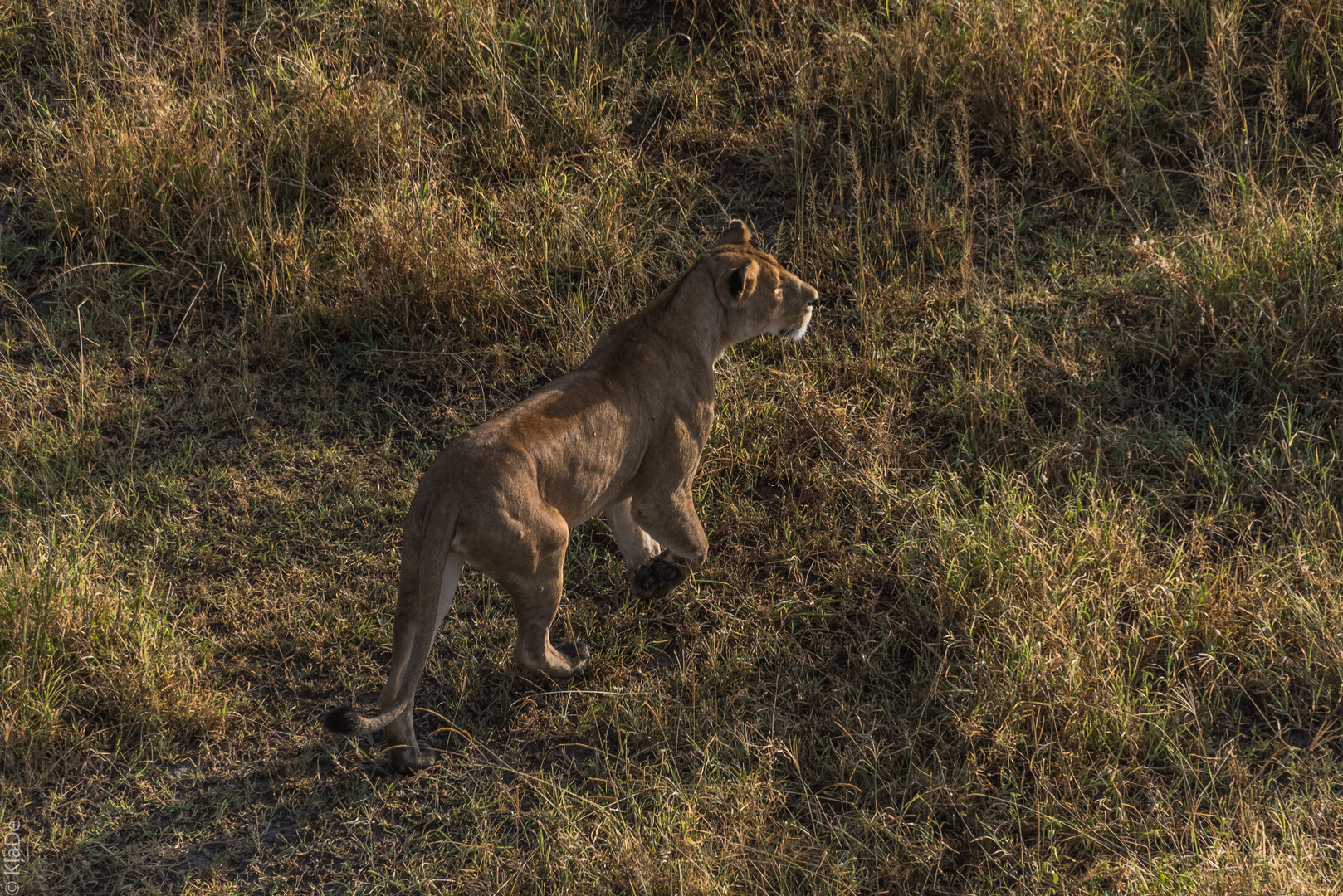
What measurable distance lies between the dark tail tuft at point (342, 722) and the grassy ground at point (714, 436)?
730 millimetres

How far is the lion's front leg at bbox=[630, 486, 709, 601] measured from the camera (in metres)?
4.54

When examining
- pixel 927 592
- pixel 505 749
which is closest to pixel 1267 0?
pixel 927 592

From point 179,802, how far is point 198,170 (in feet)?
10.6

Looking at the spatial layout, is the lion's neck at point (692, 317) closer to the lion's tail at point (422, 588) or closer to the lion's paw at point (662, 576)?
the lion's paw at point (662, 576)

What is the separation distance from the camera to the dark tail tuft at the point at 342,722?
135 inches

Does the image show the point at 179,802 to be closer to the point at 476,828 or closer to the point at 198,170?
the point at 476,828

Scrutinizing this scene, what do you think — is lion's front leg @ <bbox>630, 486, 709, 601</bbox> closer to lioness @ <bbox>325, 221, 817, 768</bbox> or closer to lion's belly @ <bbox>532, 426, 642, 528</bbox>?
lioness @ <bbox>325, 221, 817, 768</bbox>

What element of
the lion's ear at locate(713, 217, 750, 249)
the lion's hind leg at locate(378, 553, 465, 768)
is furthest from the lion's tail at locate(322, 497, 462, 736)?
the lion's ear at locate(713, 217, 750, 249)

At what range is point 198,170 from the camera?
5.88 metres

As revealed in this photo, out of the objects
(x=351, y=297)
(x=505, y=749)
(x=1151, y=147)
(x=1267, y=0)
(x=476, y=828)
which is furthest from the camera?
(x=1267, y=0)

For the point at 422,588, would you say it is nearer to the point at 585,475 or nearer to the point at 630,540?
the point at 585,475

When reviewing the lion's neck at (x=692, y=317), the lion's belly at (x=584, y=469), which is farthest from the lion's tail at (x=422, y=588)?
the lion's neck at (x=692, y=317)

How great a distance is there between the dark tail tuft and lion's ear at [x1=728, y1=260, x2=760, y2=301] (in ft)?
6.97

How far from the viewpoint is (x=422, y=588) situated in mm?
3705
